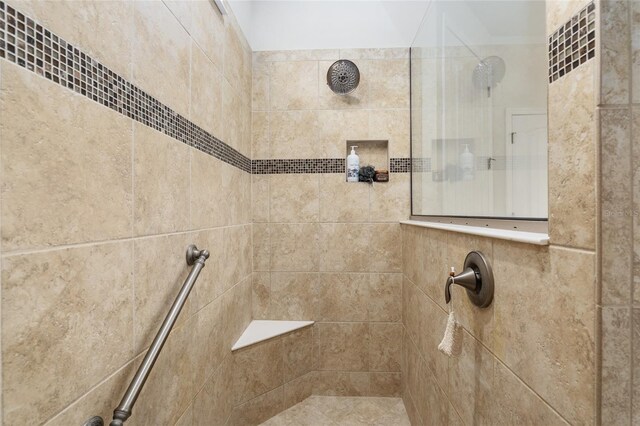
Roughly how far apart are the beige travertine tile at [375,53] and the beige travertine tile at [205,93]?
98 centimetres

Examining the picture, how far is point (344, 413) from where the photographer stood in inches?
70.6

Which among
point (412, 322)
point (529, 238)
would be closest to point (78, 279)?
point (529, 238)

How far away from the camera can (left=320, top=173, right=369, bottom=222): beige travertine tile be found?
198cm

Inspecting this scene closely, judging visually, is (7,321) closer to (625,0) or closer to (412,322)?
(625,0)

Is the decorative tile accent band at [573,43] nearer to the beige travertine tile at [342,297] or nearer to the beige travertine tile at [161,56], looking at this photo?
the beige travertine tile at [161,56]

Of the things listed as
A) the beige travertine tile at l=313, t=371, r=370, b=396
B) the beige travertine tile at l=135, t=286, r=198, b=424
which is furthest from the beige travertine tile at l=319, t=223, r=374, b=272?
the beige travertine tile at l=135, t=286, r=198, b=424

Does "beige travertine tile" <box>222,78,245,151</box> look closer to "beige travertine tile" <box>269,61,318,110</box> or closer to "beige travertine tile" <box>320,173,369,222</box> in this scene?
"beige travertine tile" <box>269,61,318,110</box>

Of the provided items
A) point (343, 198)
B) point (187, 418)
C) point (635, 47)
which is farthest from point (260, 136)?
point (635, 47)

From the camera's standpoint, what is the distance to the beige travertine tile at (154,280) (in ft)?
2.65

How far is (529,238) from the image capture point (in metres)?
0.64

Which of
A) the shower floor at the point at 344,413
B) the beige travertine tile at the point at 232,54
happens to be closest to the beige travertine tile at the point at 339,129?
the beige travertine tile at the point at 232,54

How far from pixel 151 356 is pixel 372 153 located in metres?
1.72

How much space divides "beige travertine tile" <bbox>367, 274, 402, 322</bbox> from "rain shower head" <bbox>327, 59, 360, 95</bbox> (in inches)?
50.3

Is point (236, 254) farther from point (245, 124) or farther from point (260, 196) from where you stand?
point (245, 124)
